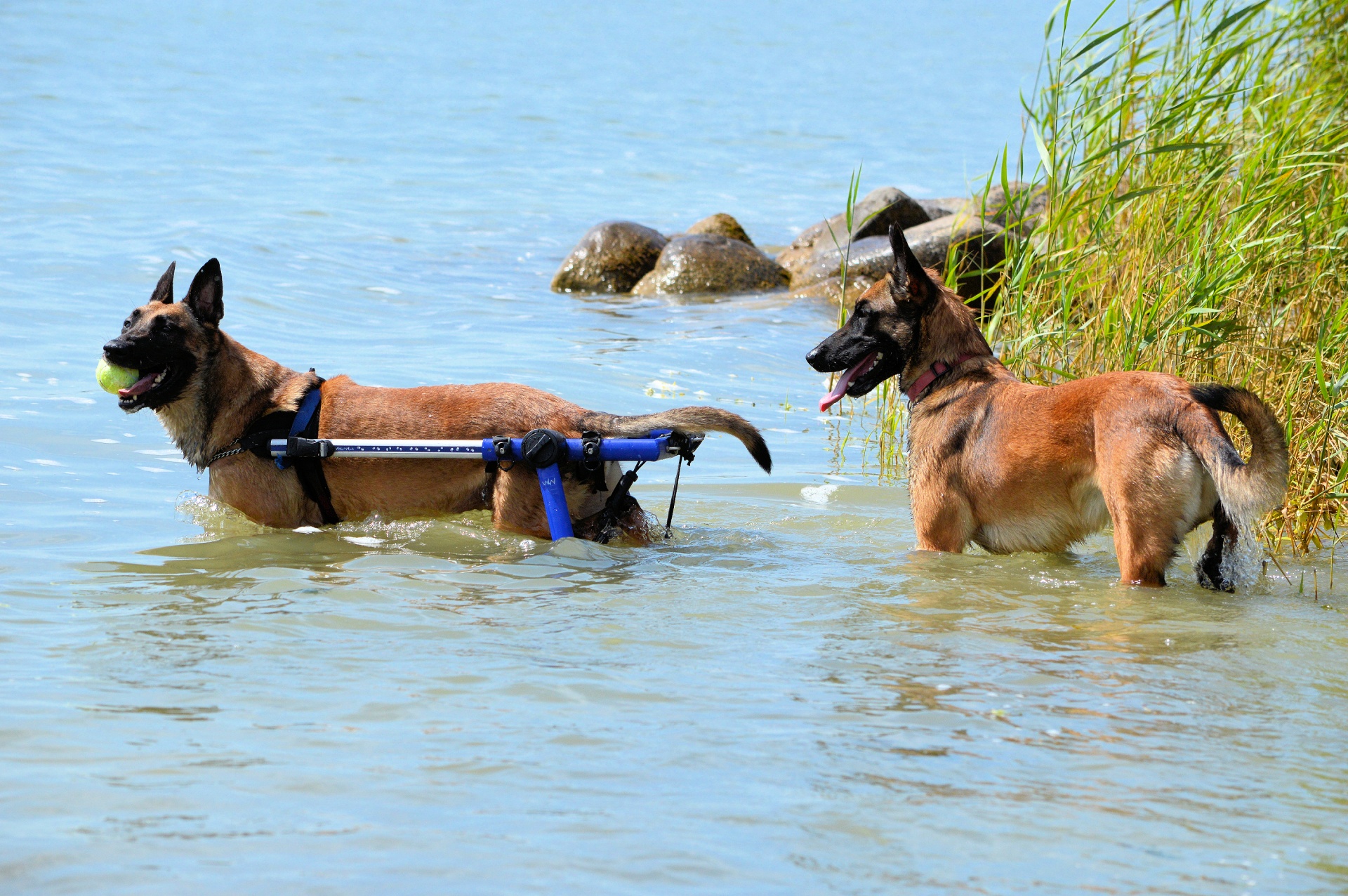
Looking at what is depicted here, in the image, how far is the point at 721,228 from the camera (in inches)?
712

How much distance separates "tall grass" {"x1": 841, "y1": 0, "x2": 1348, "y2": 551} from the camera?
20.7 ft

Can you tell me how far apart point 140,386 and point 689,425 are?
8.69 ft

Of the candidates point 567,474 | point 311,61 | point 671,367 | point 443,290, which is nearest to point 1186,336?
point 567,474

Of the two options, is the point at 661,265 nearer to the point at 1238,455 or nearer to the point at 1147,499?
the point at 1147,499

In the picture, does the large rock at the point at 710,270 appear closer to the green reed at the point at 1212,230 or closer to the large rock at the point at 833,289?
the large rock at the point at 833,289

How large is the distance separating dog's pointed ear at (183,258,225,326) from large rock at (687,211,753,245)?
39.2ft

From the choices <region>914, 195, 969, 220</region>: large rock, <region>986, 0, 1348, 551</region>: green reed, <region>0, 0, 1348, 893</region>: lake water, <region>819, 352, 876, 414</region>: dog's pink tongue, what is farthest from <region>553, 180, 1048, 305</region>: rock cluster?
<region>819, 352, 876, 414</region>: dog's pink tongue

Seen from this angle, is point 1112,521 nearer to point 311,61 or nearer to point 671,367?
point 671,367

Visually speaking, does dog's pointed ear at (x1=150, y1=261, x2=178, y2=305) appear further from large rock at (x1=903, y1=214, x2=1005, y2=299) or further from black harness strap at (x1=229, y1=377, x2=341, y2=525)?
large rock at (x1=903, y1=214, x2=1005, y2=299)

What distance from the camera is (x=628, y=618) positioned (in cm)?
499

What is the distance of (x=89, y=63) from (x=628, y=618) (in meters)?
30.2

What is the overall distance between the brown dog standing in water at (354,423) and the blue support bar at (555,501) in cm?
13

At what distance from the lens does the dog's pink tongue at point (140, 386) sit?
6.07 metres

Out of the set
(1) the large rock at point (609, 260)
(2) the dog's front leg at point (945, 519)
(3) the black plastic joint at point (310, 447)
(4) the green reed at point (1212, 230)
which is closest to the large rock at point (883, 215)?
(1) the large rock at point (609, 260)
